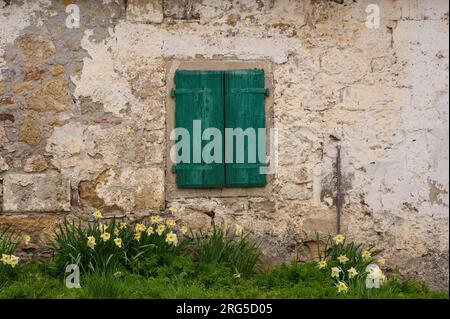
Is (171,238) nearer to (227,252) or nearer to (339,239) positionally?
(227,252)

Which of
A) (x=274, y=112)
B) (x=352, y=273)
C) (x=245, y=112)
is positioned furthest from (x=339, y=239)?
(x=245, y=112)

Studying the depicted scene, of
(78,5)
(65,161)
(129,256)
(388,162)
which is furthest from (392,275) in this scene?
(78,5)

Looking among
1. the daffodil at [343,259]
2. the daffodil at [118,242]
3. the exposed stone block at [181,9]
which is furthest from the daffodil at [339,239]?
the exposed stone block at [181,9]

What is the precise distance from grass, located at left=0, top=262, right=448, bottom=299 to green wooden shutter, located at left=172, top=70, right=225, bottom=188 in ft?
2.81

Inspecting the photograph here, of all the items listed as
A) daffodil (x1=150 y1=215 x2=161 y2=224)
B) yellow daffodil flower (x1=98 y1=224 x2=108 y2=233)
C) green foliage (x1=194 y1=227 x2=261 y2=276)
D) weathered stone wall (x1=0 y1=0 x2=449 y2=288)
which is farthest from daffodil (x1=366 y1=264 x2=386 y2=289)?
yellow daffodil flower (x1=98 y1=224 x2=108 y2=233)

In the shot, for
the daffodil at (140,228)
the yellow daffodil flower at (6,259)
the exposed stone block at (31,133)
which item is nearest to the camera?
the yellow daffodil flower at (6,259)

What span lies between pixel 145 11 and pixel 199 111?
38.3 inches

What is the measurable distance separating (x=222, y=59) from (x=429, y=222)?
234 centimetres

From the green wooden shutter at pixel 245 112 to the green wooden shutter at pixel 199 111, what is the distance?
0.07 meters

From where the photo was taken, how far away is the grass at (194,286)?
557 centimetres

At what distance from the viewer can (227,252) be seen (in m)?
6.45

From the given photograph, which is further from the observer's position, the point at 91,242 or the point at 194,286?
the point at 91,242

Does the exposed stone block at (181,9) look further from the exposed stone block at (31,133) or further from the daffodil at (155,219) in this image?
the daffodil at (155,219)

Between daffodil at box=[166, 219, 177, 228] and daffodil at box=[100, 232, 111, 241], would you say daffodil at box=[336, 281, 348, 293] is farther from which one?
daffodil at box=[100, 232, 111, 241]
